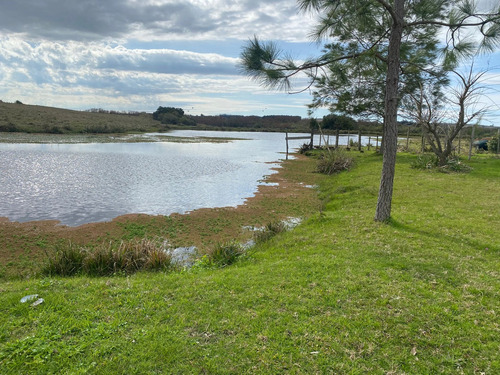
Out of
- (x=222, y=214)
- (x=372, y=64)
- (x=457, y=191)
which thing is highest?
(x=372, y=64)

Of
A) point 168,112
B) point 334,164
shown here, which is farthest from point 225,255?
point 168,112

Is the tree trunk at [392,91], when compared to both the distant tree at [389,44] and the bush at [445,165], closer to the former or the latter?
the distant tree at [389,44]

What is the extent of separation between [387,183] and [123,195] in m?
9.97

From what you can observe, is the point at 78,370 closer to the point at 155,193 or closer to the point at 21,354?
A: the point at 21,354

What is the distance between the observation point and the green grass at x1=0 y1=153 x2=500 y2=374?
2.81m

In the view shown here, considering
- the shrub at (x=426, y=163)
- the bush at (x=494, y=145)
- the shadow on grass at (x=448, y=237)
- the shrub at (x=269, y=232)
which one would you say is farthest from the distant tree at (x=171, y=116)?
the shadow on grass at (x=448, y=237)

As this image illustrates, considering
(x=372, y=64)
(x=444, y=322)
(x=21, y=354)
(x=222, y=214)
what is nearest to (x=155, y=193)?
(x=222, y=214)

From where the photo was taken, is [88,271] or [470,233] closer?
[88,271]

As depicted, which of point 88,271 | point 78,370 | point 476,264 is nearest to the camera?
point 78,370

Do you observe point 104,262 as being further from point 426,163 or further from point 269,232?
point 426,163

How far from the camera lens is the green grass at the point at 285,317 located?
2.81m

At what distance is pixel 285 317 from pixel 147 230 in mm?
5898

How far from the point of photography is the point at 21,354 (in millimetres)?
2811

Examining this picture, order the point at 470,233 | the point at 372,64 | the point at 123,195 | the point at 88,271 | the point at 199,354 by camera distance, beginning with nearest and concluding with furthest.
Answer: the point at 199,354 < the point at 88,271 < the point at 470,233 < the point at 372,64 < the point at 123,195
